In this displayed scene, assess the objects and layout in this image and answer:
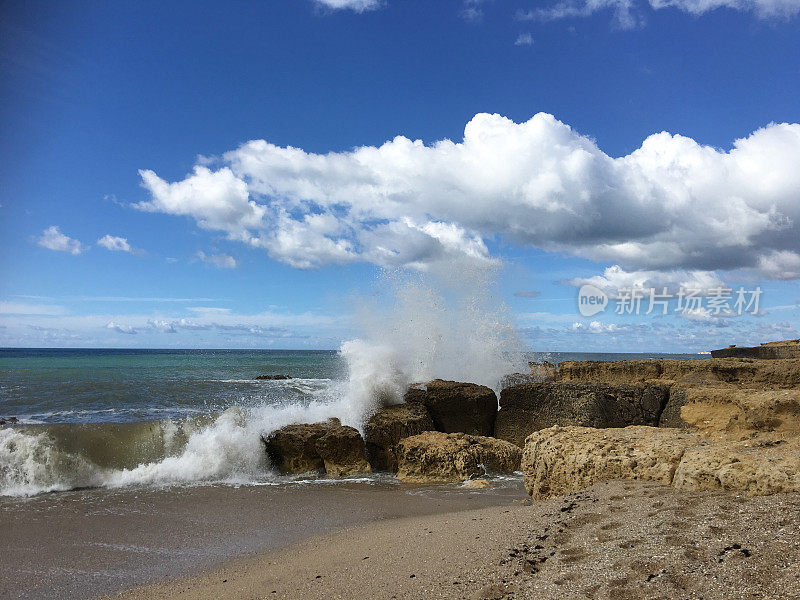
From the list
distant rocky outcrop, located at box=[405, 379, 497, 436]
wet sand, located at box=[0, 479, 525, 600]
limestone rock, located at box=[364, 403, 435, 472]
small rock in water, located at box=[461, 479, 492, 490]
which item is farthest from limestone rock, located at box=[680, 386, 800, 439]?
distant rocky outcrop, located at box=[405, 379, 497, 436]

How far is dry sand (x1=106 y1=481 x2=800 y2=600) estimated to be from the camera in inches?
103

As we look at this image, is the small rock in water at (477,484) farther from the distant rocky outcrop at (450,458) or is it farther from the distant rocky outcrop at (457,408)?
the distant rocky outcrop at (457,408)

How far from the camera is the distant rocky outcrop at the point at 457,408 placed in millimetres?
9383

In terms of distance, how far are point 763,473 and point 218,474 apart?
6682mm

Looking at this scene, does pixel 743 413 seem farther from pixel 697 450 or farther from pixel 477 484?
pixel 477 484

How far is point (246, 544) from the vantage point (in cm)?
484

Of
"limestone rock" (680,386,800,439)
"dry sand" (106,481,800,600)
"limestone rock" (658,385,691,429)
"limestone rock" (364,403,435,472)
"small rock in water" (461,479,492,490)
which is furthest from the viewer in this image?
"limestone rock" (658,385,691,429)

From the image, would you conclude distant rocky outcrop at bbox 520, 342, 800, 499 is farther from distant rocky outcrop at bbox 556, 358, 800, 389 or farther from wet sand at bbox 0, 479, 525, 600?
distant rocky outcrop at bbox 556, 358, 800, 389

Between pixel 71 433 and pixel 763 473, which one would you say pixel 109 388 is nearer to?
pixel 71 433

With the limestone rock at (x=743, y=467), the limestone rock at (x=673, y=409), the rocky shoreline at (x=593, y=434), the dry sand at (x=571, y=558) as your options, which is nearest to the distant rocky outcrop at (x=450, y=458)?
the rocky shoreline at (x=593, y=434)

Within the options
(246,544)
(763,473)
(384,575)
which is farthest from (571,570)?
(246,544)

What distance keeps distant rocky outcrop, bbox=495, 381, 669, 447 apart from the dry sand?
4.66m

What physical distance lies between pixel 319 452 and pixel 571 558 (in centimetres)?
538

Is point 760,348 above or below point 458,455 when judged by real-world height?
above
